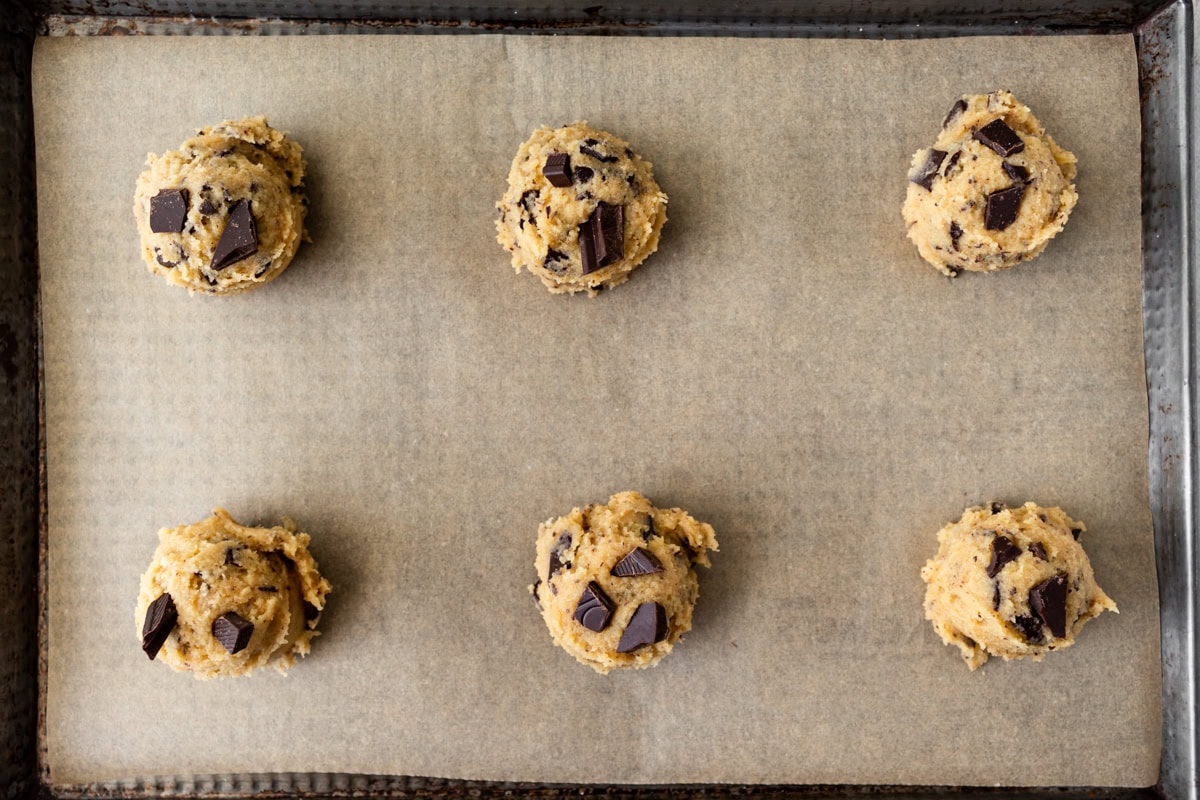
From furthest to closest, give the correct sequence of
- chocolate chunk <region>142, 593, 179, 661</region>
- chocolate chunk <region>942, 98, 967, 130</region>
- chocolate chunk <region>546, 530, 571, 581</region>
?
chocolate chunk <region>942, 98, 967, 130</region>, chocolate chunk <region>546, 530, 571, 581</region>, chocolate chunk <region>142, 593, 179, 661</region>

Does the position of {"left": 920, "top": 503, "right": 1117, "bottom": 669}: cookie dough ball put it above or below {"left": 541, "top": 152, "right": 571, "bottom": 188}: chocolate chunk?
below

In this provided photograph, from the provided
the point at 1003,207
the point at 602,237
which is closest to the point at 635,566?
the point at 602,237

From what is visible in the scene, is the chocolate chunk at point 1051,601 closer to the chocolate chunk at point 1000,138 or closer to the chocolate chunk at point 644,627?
the chocolate chunk at point 644,627

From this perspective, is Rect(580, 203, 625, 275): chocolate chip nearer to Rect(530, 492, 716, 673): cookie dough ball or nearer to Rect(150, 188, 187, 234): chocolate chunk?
Rect(530, 492, 716, 673): cookie dough ball

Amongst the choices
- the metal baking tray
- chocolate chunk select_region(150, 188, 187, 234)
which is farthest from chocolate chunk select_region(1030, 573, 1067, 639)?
chocolate chunk select_region(150, 188, 187, 234)

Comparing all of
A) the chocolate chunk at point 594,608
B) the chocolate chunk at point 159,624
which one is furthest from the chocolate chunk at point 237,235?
the chocolate chunk at point 594,608
